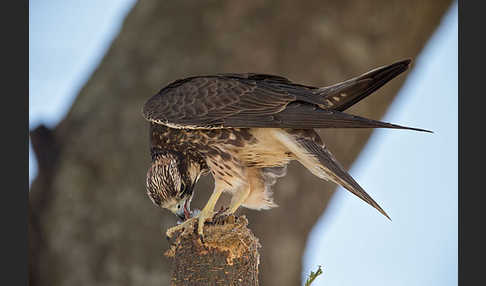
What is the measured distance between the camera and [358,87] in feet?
8.09

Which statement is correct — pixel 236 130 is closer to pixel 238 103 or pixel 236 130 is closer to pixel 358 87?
pixel 238 103

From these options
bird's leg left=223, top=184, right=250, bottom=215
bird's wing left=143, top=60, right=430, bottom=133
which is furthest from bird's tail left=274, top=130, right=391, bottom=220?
bird's leg left=223, top=184, right=250, bottom=215

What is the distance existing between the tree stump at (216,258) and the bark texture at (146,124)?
215 cm

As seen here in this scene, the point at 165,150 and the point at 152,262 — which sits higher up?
the point at 165,150

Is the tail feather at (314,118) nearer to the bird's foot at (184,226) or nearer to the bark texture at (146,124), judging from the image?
the bird's foot at (184,226)

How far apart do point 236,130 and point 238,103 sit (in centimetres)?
13

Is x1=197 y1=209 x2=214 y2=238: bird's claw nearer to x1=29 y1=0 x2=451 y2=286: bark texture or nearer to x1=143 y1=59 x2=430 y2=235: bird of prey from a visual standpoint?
x1=143 y1=59 x2=430 y2=235: bird of prey

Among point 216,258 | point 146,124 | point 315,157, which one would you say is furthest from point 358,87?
point 146,124

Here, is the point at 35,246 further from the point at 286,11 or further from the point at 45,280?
the point at 286,11

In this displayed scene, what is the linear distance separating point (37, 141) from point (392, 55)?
2720mm

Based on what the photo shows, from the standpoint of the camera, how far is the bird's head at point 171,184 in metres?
2.42

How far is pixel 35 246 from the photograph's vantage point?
4535mm

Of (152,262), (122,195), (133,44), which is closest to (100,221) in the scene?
(122,195)

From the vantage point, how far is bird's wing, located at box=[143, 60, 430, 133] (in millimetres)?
2350
